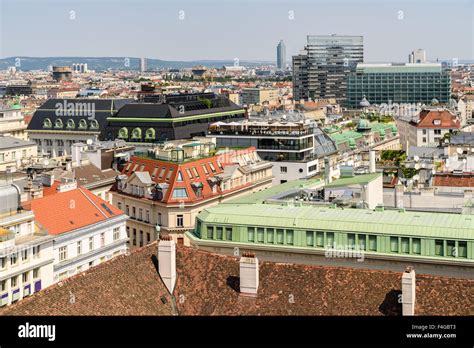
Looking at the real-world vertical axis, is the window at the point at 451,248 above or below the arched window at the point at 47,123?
below

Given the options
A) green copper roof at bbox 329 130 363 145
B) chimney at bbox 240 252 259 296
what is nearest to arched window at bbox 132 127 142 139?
green copper roof at bbox 329 130 363 145

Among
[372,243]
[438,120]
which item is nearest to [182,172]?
[372,243]

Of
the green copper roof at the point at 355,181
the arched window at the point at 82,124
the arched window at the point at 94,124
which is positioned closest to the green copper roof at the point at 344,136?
the arched window at the point at 94,124

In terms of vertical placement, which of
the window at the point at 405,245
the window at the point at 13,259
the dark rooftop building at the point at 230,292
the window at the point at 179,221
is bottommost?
the window at the point at 179,221

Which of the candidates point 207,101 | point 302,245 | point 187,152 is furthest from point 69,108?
point 302,245

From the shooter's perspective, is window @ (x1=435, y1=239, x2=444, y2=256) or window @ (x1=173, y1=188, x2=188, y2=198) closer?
window @ (x1=435, y1=239, x2=444, y2=256)

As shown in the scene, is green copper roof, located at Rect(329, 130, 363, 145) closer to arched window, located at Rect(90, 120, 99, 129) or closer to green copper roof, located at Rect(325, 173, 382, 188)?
arched window, located at Rect(90, 120, 99, 129)

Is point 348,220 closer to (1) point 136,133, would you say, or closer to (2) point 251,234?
(2) point 251,234

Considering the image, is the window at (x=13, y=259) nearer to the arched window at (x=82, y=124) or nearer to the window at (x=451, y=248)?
the window at (x=451, y=248)
